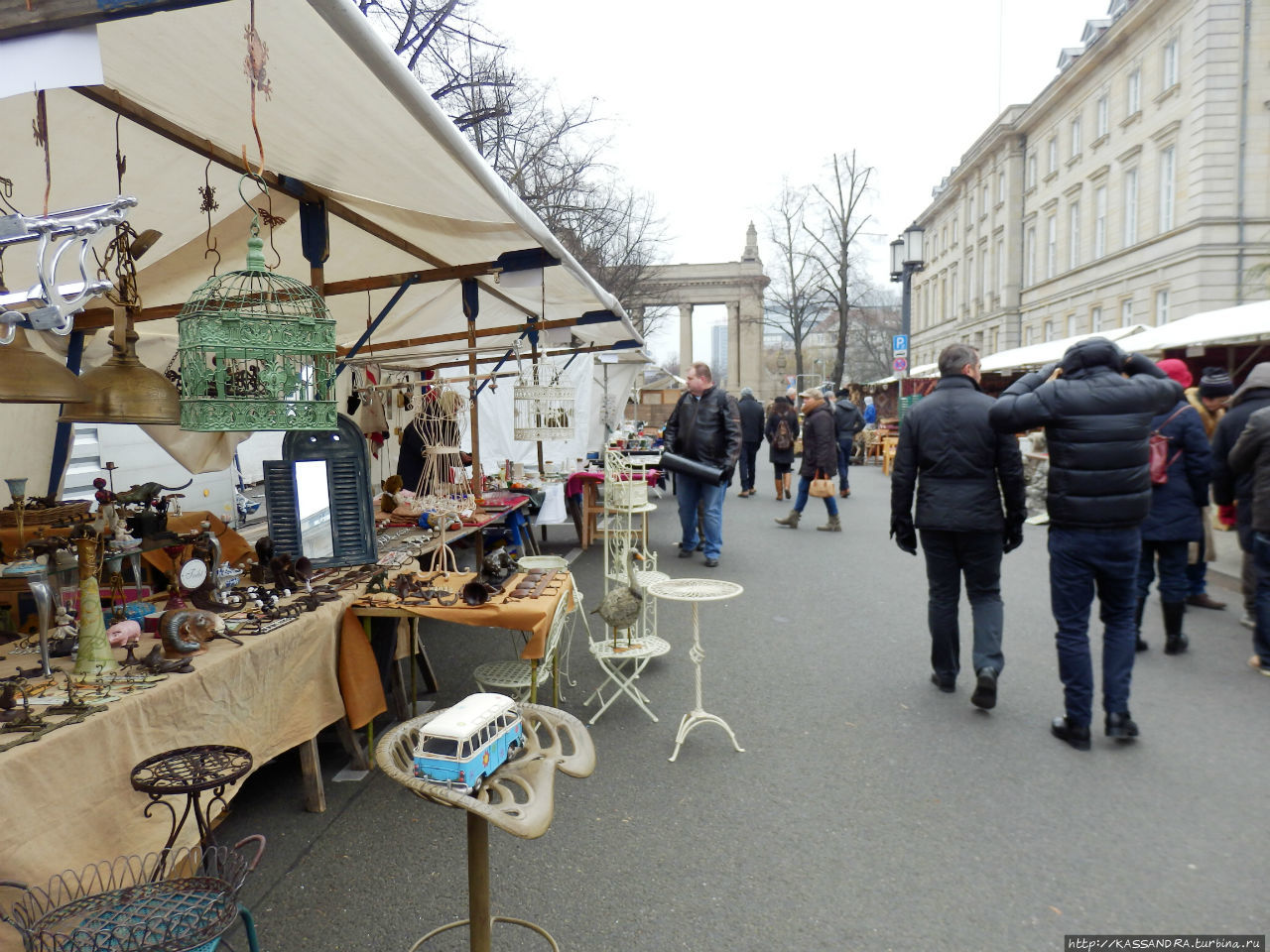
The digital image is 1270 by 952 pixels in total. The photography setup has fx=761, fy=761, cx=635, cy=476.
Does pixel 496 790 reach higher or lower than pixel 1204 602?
higher

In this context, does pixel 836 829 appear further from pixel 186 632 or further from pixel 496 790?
pixel 186 632

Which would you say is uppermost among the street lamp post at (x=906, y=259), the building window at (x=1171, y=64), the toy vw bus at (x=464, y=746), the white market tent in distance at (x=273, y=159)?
the building window at (x=1171, y=64)

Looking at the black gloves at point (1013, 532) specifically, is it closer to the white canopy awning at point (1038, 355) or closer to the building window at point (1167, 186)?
the white canopy awning at point (1038, 355)

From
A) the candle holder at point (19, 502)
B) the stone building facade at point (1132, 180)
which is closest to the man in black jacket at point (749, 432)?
the candle holder at point (19, 502)

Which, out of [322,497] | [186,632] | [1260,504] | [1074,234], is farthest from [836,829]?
[1074,234]

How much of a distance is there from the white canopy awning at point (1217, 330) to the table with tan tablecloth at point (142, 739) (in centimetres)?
930

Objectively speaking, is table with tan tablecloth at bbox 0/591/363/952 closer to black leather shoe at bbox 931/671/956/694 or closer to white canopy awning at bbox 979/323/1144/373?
black leather shoe at bbox 931/671/956/694

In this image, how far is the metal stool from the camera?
200cm

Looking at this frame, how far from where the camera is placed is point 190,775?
2.35m

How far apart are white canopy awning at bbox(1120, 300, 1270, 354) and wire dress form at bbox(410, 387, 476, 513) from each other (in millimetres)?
7705

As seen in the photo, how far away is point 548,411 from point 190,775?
176 inches

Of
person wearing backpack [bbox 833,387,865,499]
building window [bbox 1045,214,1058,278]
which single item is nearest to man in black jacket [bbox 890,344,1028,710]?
person wearing backpack [bbox 833,387,865,499]

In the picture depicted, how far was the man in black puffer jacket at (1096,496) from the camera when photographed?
3.75 m

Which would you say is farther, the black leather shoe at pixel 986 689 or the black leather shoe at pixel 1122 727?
the black leather shoe at pixel 986 689
